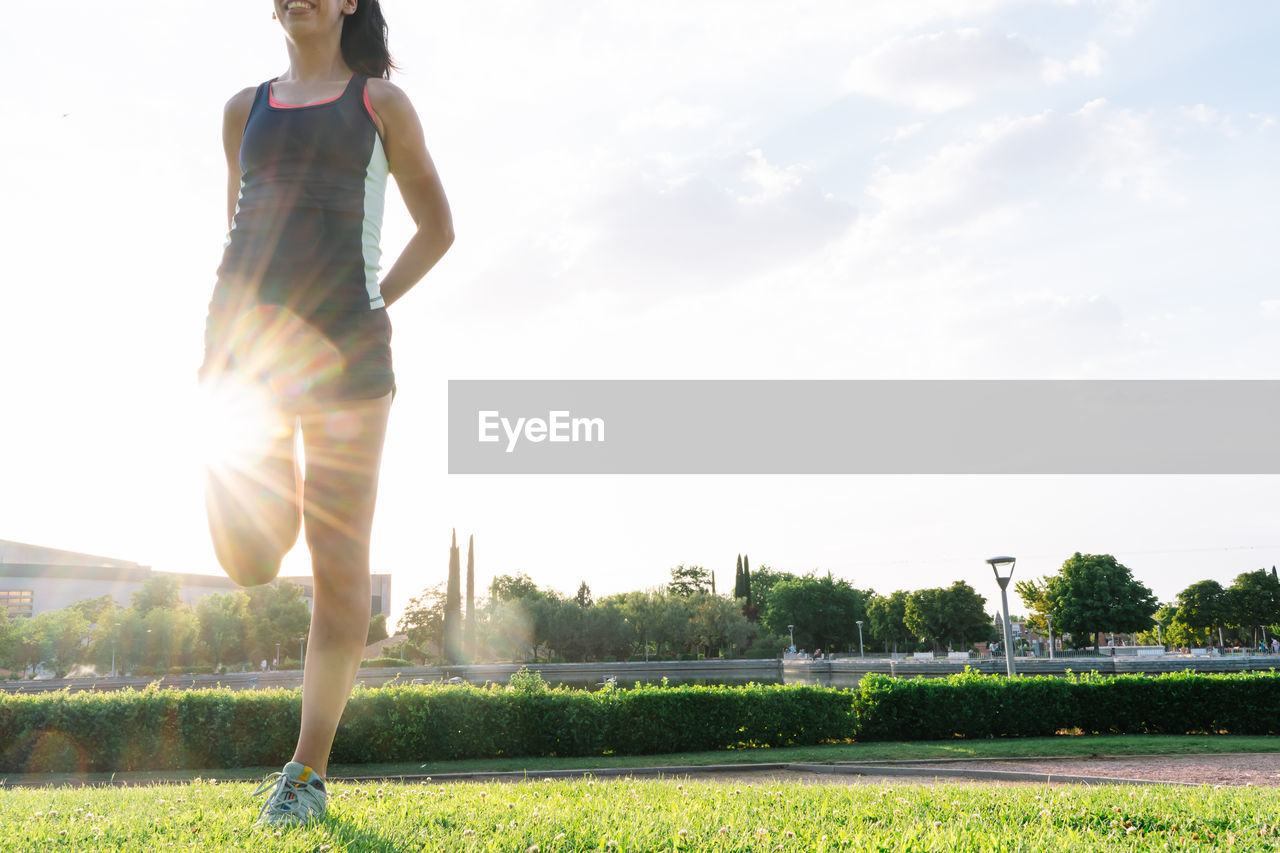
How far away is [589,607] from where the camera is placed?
71.6 m

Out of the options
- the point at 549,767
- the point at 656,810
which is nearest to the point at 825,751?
the point at 549,767

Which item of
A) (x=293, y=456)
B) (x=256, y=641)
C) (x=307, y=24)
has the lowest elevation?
(x=256, y=641)

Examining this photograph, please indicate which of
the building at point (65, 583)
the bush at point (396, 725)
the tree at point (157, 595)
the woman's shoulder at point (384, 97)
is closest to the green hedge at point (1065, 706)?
the bush at point (396, 725)

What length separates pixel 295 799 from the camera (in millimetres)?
2520

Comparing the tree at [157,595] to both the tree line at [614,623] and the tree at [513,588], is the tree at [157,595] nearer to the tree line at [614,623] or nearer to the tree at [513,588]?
the tree line at [614,623]

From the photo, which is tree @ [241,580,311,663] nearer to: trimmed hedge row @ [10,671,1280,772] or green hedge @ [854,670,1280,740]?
trimmed hedge row @ [10,671,1280,772]

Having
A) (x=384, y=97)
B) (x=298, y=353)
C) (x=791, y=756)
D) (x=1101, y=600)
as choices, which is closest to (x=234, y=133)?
(x=384, y=97)

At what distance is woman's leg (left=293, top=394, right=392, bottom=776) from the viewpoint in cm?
254

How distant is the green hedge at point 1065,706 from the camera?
18.0 meters

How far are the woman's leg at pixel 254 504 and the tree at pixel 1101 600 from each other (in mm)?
76938

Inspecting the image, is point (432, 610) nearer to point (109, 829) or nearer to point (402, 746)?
point (402, 746)

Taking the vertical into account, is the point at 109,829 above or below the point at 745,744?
above

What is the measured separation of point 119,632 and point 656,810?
66.0 meters

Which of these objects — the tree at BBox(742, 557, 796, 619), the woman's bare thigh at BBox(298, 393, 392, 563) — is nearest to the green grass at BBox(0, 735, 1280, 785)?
the woman's bare thigh at BBox(298, 393, 392, 563)
